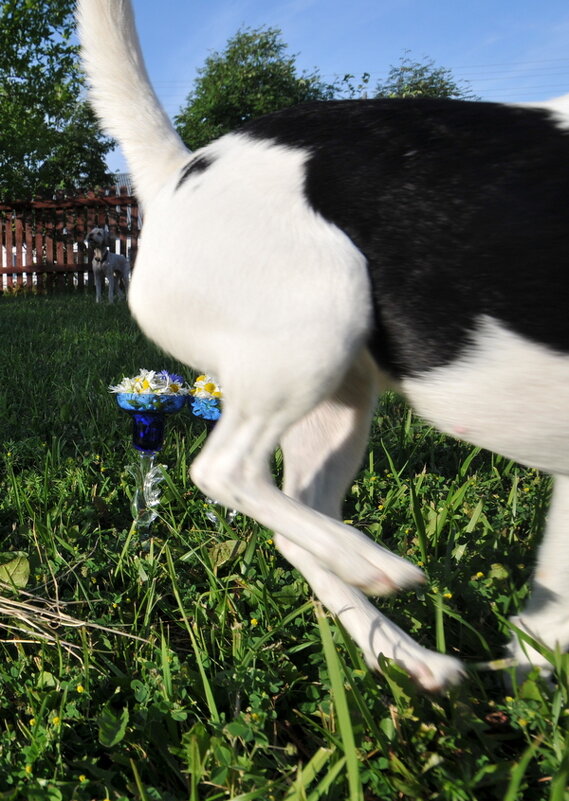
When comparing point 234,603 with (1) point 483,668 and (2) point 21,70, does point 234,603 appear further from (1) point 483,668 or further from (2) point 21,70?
(2) point 21,70

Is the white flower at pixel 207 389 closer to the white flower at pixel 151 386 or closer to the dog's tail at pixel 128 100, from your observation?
the white flower at pixel 151 386

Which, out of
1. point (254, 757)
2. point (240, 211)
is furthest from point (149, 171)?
point (254, 757)

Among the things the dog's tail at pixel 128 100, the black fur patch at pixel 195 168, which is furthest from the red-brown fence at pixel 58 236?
the black fur patch at pixel 195 168

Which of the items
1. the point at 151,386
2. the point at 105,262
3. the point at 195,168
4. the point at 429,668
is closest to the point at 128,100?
the point at 195,168

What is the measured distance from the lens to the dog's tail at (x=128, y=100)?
6.01 feet

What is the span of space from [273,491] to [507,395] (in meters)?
0.55

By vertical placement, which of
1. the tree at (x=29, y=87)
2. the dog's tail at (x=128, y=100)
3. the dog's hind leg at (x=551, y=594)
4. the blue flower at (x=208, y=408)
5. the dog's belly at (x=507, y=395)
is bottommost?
the dog's hind leg at (x=551, y=594)

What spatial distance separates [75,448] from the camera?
3.01 m

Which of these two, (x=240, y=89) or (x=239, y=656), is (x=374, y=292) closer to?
(x=239, y=656)

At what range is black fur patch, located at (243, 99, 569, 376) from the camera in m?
1.29

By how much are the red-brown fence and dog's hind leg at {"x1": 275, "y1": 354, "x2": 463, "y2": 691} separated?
14.8 metres

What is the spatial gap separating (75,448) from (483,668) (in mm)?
2027

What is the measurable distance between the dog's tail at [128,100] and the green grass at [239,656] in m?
1.09

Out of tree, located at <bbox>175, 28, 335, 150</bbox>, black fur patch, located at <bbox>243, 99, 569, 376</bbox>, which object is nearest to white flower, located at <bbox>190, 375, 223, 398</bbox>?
black fur patch, located at <bbox>243, 99, 569, 376</bbox>
